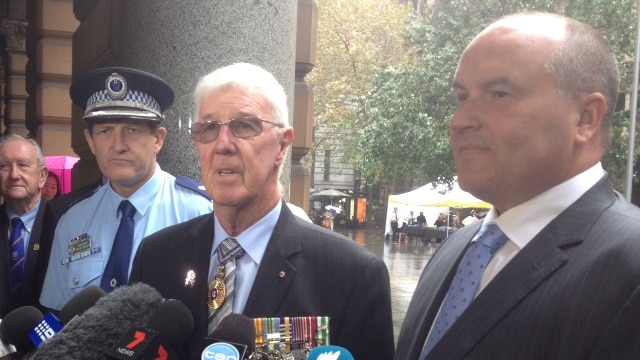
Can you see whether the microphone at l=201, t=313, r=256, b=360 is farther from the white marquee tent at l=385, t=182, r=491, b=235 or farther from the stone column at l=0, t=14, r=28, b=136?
the white marquee tent at l=385, t=182, r=491, b=235

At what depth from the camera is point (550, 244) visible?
1.89 m

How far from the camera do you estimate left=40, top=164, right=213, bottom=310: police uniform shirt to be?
323cm

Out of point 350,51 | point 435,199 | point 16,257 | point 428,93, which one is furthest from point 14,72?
point 435,199

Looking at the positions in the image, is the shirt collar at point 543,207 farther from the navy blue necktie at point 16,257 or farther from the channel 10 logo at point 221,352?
the navy blue necktie at point 16,257

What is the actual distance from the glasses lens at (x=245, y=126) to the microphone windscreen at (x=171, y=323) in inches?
27.0

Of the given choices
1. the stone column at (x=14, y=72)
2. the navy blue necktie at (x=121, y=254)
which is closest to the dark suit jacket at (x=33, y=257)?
the navy blue necktie at (x=121, y=254)

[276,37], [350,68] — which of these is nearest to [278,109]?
[276,37]

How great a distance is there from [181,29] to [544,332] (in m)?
3.07

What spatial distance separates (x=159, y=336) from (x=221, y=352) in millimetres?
198

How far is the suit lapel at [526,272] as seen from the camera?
1858 millimetres

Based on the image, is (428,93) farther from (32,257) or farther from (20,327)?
(20,327)

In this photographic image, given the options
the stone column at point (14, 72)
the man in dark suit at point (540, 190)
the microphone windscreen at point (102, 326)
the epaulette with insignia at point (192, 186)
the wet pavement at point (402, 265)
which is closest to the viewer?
the microphone windscreen at point (102, 326)

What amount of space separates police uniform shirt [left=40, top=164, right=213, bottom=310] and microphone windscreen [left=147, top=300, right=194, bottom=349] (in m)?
1.41

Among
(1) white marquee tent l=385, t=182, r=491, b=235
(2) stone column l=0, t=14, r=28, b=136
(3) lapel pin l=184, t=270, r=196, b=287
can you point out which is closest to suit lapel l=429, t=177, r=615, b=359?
(3) lapel pin l=184, t=270, r=196, b=287
